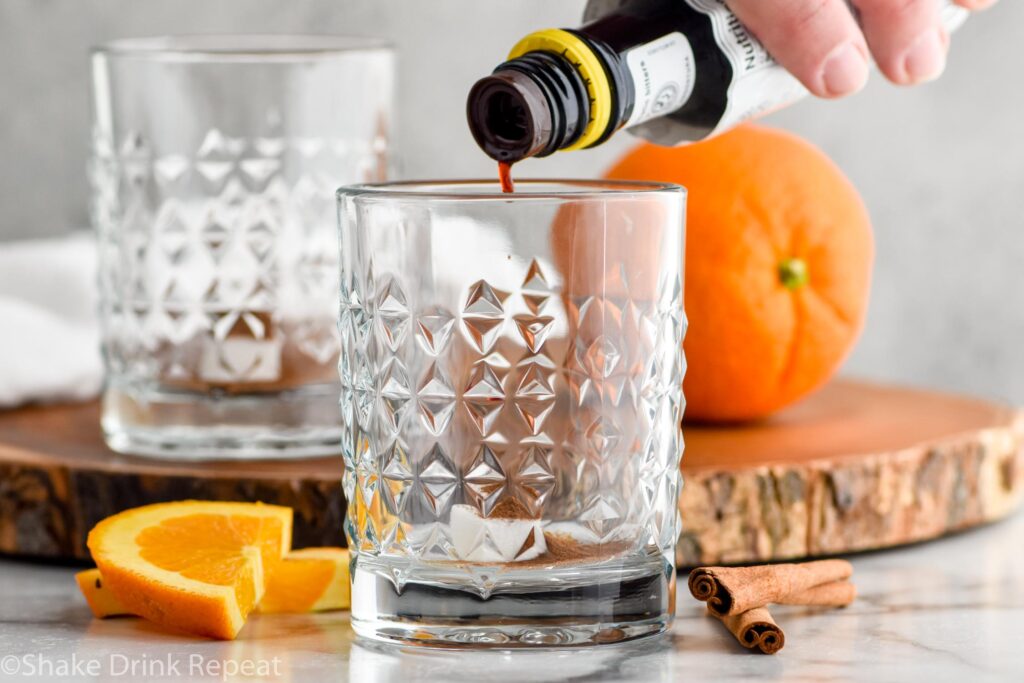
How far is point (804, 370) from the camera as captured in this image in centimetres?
113

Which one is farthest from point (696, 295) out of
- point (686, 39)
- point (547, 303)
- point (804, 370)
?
point (547, 303)

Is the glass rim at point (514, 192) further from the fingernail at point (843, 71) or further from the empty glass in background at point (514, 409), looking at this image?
the fingernail at point (843, 71)

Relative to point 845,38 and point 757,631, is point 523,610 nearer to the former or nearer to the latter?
point 757,631

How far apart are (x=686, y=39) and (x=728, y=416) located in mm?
390

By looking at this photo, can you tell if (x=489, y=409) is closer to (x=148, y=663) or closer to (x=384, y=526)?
(x=384, y=526)

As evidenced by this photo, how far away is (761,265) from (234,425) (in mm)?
416

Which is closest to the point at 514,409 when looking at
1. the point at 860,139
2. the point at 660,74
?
the point at 660,74

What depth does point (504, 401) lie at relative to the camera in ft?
2.36

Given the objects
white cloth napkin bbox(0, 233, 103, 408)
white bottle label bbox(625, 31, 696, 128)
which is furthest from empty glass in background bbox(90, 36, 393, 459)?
white bottle label bbox(625, 31, 696, 128)

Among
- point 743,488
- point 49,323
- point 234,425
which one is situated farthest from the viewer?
point 49,323

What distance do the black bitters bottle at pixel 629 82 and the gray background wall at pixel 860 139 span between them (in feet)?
2.47

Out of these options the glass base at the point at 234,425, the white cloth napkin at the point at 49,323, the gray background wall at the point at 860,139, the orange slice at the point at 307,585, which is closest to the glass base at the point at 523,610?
the orange slice at the point at 307,585

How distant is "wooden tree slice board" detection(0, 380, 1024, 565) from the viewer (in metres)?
0.95

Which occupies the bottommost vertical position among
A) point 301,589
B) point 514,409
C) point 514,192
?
point 301,589
